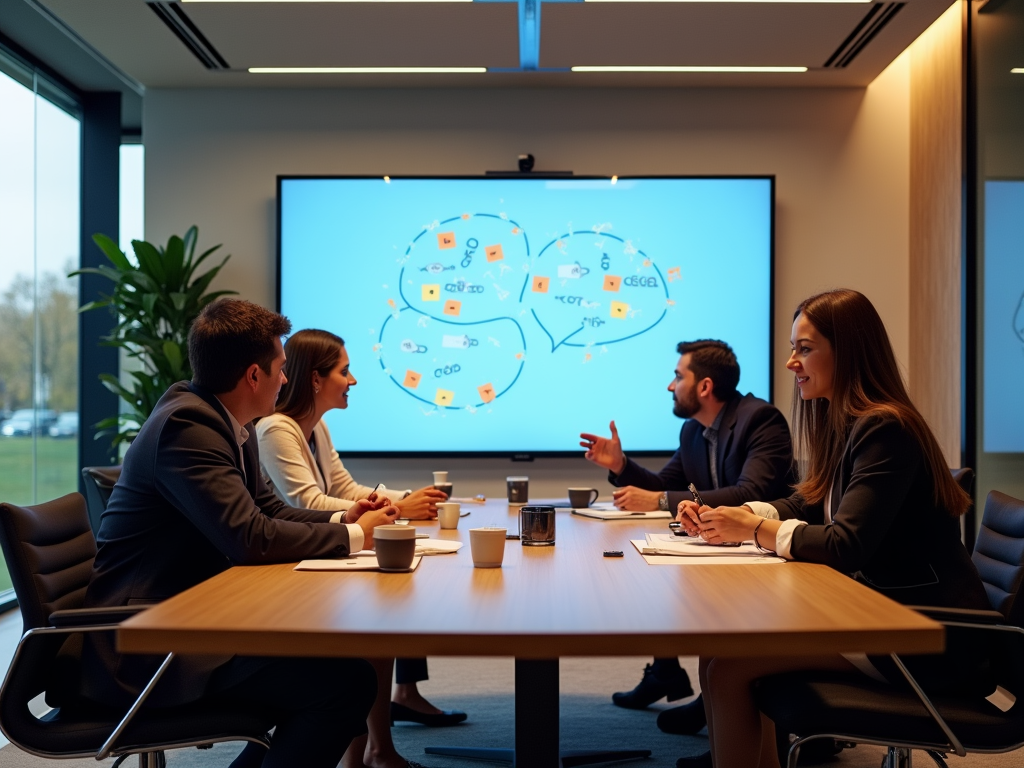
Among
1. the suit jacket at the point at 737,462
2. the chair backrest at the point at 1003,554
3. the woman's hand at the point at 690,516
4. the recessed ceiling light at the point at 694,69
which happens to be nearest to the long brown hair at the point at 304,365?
the suit jacket at the point at 737,462

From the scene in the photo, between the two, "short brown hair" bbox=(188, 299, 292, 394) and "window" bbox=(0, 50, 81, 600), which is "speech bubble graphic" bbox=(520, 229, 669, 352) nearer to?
"window" bbox=(0, 50, 81, 600)

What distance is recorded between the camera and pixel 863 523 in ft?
6.57

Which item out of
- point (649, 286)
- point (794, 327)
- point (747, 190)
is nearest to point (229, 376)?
point (794, 327)

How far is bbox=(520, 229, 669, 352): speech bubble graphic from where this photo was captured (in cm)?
508

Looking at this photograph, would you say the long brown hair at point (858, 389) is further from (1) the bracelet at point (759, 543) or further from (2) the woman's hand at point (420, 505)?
(2) the woman's hand at point (420, 505)

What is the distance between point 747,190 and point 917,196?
921 mm

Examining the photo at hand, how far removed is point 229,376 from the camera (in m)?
2.25

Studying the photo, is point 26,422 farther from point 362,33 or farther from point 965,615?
point 965,615

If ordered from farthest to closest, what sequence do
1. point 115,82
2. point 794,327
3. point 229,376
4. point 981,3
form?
point 115,82
point 981,3
point 794,327
point 229,376

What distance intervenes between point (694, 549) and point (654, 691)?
1.61m

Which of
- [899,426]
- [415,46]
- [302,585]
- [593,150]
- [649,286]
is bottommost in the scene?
[302,585]

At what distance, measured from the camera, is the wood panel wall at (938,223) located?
15.2 feet

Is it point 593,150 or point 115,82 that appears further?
point 115,82

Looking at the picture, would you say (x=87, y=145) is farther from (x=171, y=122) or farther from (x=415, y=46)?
(x=415, y=46)
